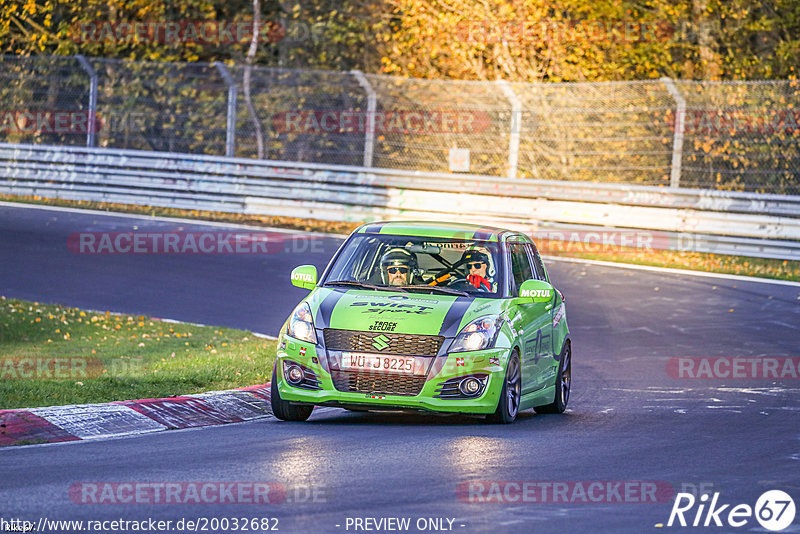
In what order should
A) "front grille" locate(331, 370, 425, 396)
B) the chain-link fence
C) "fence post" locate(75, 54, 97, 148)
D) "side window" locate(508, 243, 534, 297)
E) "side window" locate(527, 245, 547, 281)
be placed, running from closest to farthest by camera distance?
"front grille" locate(331, 370, 425, 396), "side window" locate(508, 243, 534, 297), "side window" locate(527, 245, 547, 281), the chain-link fence, "fence post" locate(75, 54, 97, 148)

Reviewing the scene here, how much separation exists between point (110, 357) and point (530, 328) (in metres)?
4.36

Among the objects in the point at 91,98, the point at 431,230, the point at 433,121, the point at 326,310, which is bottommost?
the point at 326,310

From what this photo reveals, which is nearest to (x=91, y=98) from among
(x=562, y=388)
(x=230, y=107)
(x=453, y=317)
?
(x=230, y=107)

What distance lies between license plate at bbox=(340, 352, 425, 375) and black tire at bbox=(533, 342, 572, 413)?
6.61ft

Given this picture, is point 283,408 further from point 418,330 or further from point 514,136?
point 514,136

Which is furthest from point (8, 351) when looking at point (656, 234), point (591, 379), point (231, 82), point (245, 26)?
point (245, 26)

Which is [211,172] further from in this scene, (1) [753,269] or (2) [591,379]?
(2) [591,379]

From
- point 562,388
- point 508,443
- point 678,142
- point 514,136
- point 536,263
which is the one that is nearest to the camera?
point 508,443

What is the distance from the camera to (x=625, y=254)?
22734mm

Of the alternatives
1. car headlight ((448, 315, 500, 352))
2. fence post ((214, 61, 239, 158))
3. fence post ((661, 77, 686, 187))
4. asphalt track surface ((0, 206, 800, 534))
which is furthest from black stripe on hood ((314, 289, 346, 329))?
fence post ((214, 61, 239, 158))

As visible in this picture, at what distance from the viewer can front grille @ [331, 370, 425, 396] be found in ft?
31.6

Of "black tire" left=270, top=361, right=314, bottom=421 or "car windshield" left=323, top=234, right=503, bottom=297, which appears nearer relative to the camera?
"black tire" left=270, top=361, right=314, bottom=421

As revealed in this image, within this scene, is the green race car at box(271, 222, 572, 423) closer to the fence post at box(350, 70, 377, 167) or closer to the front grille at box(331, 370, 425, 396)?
the front grille at box(331, 370, 425, 396)

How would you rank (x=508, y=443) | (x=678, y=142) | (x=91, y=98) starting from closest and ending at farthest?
Answer: (x=508, y=443) < (x=678, y=142) < (x=91, y=98)
